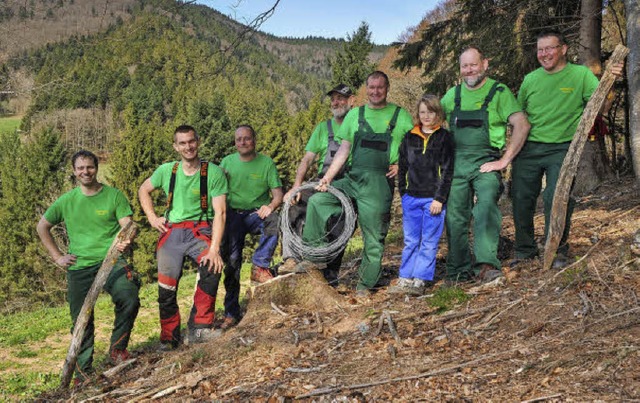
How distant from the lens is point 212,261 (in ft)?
17.3

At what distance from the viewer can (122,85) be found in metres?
94.2

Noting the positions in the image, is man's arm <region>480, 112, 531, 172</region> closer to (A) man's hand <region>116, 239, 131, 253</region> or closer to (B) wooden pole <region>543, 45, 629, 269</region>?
(B) wooden pole <region>543, 45, 629, 269</region>

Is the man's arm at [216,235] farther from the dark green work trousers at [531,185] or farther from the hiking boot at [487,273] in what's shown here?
the dark green work trousers at [531,185]

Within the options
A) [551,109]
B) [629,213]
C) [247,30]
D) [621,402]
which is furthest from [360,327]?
[629,213]

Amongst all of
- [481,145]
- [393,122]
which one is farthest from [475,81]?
[393,122]

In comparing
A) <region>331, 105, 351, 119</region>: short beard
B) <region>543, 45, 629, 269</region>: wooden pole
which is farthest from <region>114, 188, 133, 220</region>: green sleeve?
<region>543, 45, 629, 269</region>: wooden pole

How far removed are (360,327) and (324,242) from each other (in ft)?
4.79

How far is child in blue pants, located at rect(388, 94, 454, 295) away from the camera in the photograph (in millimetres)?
5086

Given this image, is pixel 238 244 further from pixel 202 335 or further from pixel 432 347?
pixel 432 347

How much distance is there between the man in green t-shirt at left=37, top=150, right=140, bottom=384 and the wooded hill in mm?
1552

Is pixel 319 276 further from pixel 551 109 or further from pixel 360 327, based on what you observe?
pixel 551 109

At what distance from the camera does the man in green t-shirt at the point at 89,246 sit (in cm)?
539

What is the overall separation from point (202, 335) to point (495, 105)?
3616 millimetres

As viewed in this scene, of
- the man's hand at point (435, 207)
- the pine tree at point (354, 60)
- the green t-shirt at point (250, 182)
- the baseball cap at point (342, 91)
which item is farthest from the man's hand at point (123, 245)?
the pine tree at point (354, 60)
